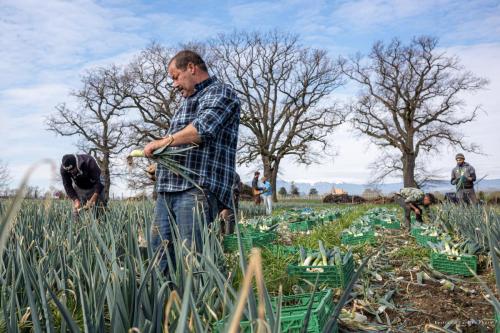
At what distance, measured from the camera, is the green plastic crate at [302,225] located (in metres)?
7.30

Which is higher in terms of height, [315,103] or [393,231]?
[315,103]

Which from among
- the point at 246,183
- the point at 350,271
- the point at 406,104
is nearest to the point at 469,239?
the point at 350,271

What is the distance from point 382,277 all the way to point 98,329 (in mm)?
2878

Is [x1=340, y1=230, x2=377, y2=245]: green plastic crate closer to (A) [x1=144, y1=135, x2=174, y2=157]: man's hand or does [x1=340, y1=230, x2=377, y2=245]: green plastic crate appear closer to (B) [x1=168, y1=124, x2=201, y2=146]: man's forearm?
(B) [x1=168, y1=124, x2=201, y2=146]: man's forearm

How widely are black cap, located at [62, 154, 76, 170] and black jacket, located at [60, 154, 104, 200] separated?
46 millimetres

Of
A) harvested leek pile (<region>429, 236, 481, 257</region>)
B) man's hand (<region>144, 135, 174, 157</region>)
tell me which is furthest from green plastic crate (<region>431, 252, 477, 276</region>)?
man's hand (<region>144, 135, 174, 157</region>)

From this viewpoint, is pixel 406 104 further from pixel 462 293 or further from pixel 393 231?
pixel 462 293

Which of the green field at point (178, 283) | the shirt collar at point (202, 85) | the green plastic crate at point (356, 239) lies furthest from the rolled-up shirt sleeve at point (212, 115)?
the green plastic crate at point (356, 239)

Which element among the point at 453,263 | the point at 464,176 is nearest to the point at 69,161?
the point at 453,263

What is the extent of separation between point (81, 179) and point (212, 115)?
318 cm

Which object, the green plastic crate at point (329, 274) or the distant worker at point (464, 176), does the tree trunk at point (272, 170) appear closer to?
the distant worker at point (464, 176)

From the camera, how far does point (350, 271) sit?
305 cm

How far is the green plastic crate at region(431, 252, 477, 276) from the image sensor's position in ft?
11.5

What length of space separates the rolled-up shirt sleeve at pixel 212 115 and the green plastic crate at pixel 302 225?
520 cm
